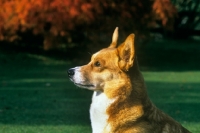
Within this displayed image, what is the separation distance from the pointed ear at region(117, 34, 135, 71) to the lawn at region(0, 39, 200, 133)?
4283 millimetres

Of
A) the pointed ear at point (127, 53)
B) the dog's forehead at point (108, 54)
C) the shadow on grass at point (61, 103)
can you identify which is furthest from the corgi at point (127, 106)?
the shadow on grass at point (61, 103)

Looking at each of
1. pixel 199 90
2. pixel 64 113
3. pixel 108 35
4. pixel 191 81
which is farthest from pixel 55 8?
pixel 64 113

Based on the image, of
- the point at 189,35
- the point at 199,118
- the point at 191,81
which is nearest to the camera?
the point at 199,118

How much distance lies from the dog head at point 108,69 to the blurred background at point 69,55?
215 inches

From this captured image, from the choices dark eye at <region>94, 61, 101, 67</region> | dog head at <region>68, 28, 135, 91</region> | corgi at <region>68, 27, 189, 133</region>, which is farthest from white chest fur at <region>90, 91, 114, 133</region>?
dark eye at <region>94, 61, 101, 67</region>

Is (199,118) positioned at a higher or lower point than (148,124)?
lower

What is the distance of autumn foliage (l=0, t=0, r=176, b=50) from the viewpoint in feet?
81.5

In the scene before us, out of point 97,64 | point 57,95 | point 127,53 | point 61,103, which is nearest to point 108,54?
point 97,64

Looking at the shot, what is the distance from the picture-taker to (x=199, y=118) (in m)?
13.1

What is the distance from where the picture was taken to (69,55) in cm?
2886

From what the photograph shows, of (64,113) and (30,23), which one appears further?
(30,23)

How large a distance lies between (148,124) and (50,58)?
70.5 ft

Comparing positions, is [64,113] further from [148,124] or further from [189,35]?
[189,35]

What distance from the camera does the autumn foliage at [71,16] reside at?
81.5ft
